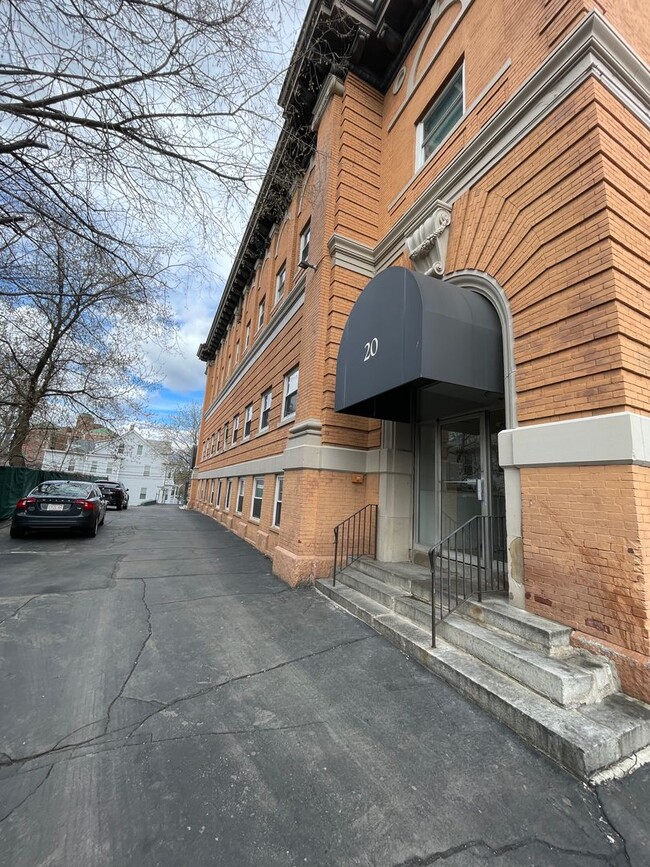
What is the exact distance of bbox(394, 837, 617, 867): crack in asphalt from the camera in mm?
2012

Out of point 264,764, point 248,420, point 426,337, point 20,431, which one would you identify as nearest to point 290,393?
point 248,420

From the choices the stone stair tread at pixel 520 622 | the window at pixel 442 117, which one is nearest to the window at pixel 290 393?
the window at pixel 442 117

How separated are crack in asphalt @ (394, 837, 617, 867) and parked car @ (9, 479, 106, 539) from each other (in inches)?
451

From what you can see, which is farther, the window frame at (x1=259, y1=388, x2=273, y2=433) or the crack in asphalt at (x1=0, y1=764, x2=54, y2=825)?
the window frame at (x1=259, y1=388, x2=273, y2=433)

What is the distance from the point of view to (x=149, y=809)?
7.40 ft

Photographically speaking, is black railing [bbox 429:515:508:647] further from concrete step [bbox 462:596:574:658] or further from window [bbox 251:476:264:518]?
window [bbox 251:476:264:518]

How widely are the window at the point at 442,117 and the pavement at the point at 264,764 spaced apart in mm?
8566

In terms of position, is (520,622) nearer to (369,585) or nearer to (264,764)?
(369,585)

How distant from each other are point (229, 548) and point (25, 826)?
8751 millimetres

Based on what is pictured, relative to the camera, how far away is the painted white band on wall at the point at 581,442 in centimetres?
348

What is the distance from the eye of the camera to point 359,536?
24.5ft

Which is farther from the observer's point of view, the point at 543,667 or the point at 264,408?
the point at 264,408

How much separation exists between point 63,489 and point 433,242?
1150cm

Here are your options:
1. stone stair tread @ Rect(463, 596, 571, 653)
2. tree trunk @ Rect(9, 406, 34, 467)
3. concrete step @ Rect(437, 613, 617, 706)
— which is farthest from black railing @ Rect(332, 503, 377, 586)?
tree trunk @ Rect(9, 406, 34, 467)
